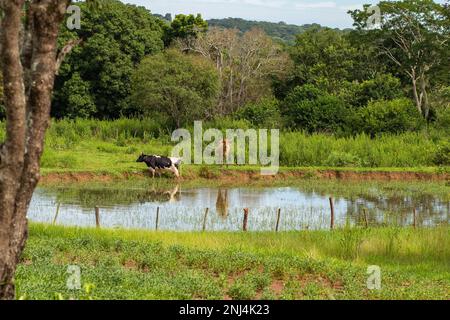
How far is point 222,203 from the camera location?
863 inches

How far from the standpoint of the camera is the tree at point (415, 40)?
131ft

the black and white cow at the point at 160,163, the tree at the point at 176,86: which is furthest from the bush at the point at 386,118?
the black and white cow at the point at 160,163

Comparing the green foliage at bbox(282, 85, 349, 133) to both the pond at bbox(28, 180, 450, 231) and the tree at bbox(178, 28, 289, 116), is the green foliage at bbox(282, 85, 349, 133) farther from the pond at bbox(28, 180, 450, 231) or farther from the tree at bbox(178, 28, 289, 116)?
the pond at bbox(28, 180, 450, 231)

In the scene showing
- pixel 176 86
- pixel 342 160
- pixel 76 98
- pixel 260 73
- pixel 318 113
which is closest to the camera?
pixel 342 160

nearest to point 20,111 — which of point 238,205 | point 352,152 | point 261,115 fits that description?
point 238,205

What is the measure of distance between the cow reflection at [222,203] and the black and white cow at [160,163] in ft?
7.82

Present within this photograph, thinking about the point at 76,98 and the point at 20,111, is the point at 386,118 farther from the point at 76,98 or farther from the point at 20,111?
the point at 20,111

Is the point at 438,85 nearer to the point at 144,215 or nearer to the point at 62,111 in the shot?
the point at 62,111

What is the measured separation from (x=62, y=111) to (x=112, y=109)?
99.5 inches

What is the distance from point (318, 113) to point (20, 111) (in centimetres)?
2899

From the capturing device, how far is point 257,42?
140 feet

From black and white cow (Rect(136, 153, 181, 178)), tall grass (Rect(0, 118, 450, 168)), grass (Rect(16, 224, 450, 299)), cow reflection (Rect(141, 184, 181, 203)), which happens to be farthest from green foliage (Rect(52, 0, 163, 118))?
grass (Rect(16, 224, 450, 299))

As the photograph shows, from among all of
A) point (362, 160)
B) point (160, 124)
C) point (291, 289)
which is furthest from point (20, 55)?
point (160, 124)

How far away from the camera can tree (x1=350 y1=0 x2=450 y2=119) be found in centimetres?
4006
